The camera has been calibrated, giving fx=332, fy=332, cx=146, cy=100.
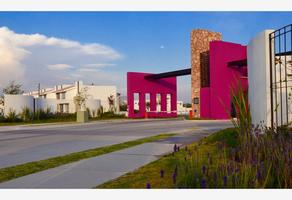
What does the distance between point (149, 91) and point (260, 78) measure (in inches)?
1171

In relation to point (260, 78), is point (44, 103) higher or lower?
lower

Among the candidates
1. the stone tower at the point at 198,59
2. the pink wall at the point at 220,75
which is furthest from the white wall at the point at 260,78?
the stone tower at the point at 198,59

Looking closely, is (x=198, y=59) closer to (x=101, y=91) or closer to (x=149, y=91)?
(x=149, y=91)

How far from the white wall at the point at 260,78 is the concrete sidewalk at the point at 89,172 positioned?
2882 mm

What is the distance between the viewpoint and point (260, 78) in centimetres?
904

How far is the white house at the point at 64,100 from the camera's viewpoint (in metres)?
32.9

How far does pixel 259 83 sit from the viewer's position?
912 cm

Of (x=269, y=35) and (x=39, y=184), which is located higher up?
(x=269, y=35)

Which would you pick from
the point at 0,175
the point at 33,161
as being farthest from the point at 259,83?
the point at 0,175

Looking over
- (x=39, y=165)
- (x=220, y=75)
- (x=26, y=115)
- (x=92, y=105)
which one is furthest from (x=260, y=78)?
(x=92, y=105)

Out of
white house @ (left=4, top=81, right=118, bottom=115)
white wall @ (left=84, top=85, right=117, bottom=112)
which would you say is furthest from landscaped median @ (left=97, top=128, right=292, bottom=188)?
white wall @ (left=84, top=85, right=117, bottom=112)
